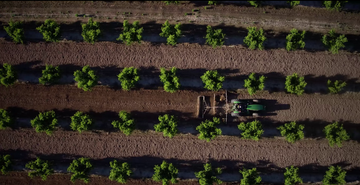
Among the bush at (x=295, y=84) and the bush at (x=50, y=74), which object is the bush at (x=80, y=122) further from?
the bush at (x=295, y=84)

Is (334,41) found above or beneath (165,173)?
above

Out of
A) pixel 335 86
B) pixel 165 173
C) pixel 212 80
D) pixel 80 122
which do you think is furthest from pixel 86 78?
pixel 335 86

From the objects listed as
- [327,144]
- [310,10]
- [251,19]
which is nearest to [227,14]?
[251,19]

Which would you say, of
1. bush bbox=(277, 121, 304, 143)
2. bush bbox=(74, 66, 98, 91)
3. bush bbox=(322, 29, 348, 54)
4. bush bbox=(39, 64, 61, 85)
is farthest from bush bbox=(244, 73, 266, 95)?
bush bbox=(39, 64, 61, 85)

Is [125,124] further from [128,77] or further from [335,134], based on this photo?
[335,134]

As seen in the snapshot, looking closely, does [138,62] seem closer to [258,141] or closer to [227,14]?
[227,14]

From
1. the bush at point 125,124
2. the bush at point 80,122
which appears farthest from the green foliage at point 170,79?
the bush at point 80,122
